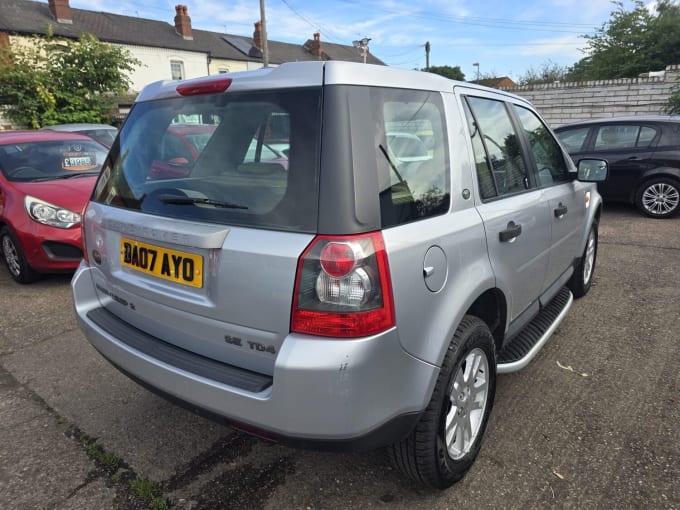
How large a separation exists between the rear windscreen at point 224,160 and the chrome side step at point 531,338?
1449 mm

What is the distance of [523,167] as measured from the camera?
277cm

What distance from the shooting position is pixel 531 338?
278cm

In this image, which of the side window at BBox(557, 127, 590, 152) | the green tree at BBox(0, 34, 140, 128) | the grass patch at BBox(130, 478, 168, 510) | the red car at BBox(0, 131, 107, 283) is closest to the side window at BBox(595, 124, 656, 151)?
the side window at BBox(557, 127, 590, 152)

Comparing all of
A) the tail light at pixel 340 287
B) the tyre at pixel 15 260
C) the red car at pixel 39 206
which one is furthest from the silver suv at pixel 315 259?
the tyre at pixel 15 260

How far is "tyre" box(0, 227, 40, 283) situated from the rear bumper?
3.79 m

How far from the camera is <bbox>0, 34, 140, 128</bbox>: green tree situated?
17.4 metres

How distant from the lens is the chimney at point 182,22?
1385 inches

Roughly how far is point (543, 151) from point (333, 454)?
2353mm

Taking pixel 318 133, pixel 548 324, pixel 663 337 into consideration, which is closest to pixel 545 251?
pixel 548 324

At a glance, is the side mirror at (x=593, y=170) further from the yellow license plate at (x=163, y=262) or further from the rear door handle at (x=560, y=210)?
the yellow license plate at (x=163, y=262)

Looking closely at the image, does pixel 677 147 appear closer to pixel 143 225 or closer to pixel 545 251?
pixel 545 251

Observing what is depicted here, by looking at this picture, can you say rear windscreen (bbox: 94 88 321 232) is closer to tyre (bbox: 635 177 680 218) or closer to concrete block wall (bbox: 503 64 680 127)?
tyre (bbox: 635 177 680 218)

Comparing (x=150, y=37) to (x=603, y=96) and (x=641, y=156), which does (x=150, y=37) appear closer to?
(x=603, y=96)

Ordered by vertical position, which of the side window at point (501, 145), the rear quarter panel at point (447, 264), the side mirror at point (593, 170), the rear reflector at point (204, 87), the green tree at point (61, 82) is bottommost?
the rear quarter panel at point (447, 264)
